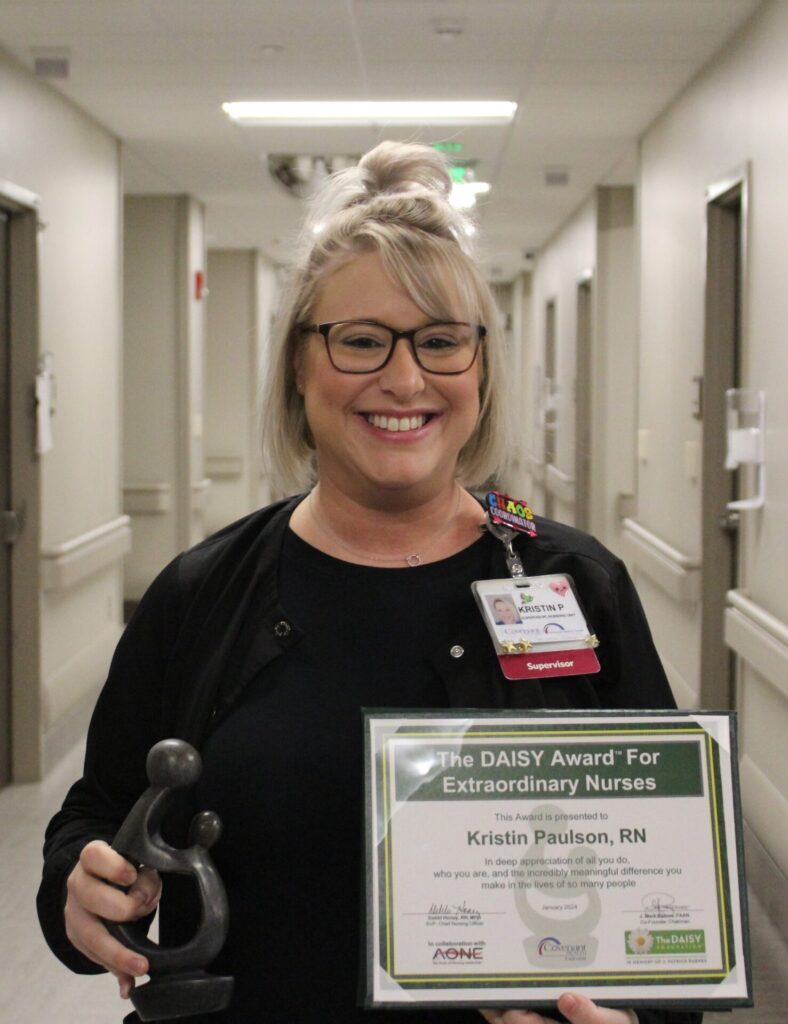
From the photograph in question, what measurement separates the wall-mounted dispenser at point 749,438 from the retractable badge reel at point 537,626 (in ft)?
10.1

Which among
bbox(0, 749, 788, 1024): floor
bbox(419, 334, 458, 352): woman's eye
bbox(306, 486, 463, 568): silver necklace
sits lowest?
bbox(0, 749, 788, 1024): floor

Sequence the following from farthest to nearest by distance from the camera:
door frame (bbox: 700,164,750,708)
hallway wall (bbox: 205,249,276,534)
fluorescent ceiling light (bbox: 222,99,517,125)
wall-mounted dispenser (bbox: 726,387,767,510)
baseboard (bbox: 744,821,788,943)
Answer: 1. hallway wall (bbox: 205,249,276,534)
2. fluorescent ceiling light (bbox: 222,99,517,125)
3. door frame (bbox: 700,164,750,708)
4. wall-mounted dispenser (bbox: 726,387,767,510)
5. baseboard (bbox: 744,821,788,943)

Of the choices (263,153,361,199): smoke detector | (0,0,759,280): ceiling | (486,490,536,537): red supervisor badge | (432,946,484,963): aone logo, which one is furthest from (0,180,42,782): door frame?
(432,946,484,963): aone logo

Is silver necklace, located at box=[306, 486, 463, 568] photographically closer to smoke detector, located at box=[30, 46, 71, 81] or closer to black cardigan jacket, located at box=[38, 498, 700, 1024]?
black cardigan jacket, located at box=[38, 498, 700, 1024]

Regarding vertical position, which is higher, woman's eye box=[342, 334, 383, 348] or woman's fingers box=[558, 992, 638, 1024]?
woman's eye box=[342, 334, 383, 348]

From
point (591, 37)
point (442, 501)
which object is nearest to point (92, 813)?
point (442, 501)

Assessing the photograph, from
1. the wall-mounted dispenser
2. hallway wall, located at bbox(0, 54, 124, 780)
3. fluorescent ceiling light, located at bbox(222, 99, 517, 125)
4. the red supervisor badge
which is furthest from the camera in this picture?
fluorescent ceiling light, located at bbox(222, 99, 517, 125)

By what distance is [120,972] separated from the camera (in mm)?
1193

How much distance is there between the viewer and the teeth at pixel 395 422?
1339 millimetres

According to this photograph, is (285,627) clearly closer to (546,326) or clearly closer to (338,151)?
(338,151)

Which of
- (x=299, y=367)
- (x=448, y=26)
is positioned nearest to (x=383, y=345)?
(x=299, y=367)

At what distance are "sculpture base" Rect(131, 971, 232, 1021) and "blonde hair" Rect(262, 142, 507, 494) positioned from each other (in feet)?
2.24

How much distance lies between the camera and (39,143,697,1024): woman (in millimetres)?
1290

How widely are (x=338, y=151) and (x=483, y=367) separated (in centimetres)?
627
